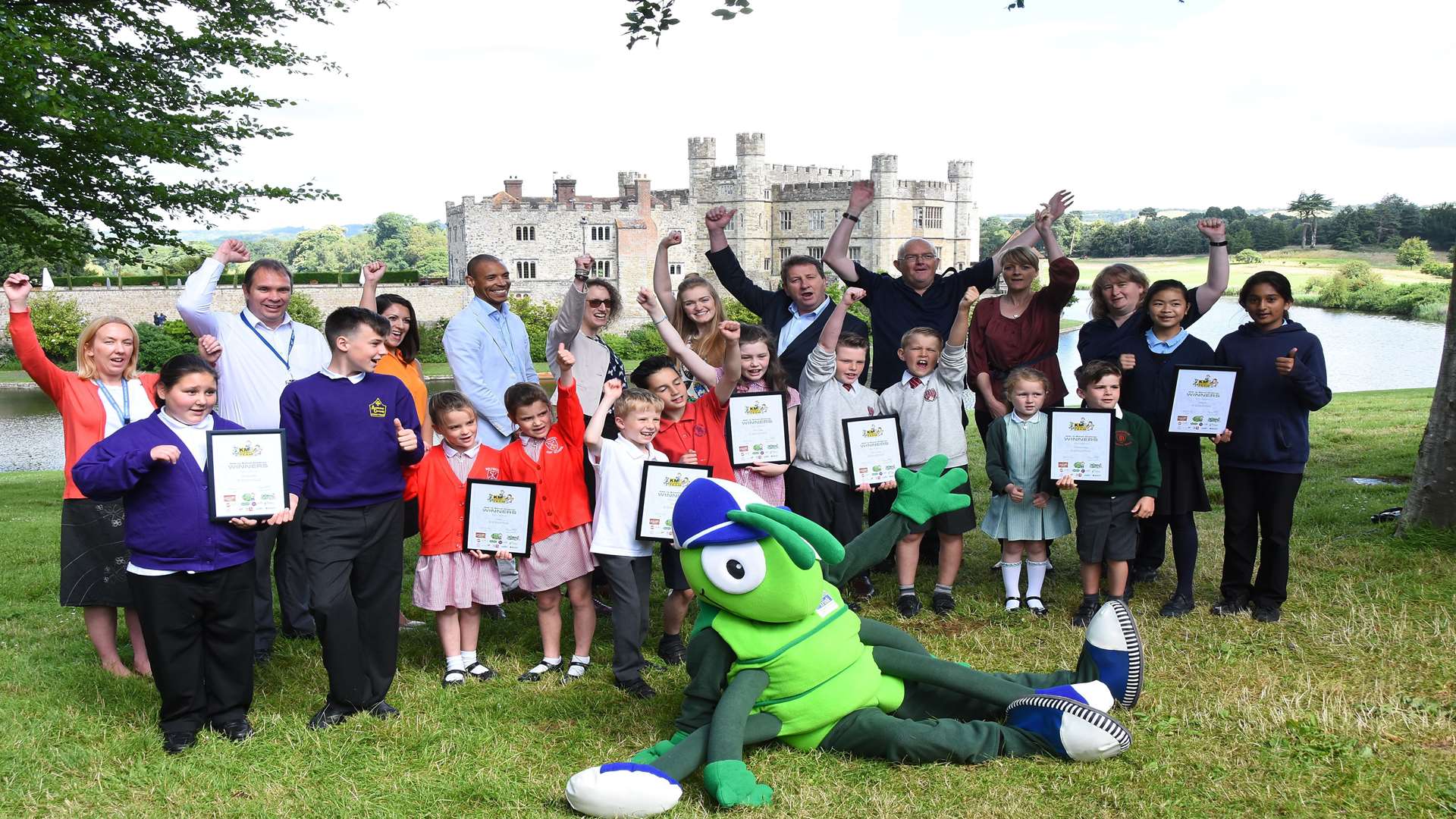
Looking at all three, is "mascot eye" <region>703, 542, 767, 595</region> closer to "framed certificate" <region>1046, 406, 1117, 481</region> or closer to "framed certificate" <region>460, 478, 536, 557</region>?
"framed certificate" <region>460, 478, 536, 557</region>

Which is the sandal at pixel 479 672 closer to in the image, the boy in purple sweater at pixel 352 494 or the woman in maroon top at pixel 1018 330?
the boy in purple sweater at pixel 352 494

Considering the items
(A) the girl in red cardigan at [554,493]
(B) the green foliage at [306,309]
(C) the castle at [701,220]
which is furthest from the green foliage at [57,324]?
(A) the girl in red cardigan at [554,493]

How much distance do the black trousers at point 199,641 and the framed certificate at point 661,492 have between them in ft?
5.41

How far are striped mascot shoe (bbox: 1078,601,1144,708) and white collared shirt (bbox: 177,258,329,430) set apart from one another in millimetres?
3690

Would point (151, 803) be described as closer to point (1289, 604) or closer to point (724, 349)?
point (724, 349)

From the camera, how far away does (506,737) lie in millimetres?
4328

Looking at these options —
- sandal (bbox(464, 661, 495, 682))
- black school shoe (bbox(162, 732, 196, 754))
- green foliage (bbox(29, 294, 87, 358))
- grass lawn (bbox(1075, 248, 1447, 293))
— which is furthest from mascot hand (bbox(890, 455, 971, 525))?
green foliage (bbox(29, 294, 87, 358))

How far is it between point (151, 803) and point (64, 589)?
158 centimetres

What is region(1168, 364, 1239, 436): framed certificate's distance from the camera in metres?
5.38

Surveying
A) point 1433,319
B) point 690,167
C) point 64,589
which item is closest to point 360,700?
point 64,589

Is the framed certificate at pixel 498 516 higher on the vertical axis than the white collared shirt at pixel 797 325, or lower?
lower

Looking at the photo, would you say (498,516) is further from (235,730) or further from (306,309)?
(306,309)

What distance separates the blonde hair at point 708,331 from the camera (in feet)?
18.7

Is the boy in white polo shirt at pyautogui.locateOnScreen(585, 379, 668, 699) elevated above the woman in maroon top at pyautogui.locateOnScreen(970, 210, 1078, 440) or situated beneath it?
situated beneath
